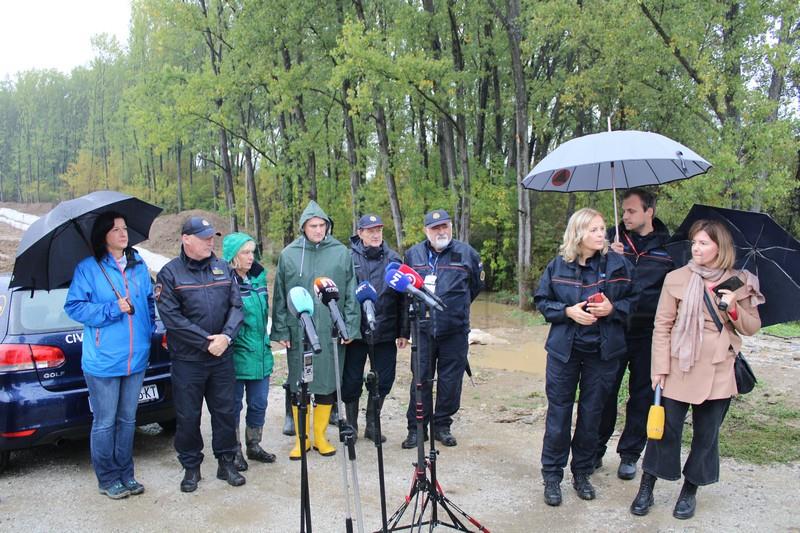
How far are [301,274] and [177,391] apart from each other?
136 centimetres

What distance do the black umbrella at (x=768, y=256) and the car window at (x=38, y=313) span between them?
483 cm

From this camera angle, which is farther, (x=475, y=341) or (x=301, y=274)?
(x=475, y=341)

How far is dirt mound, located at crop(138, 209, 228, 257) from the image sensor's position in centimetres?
3397

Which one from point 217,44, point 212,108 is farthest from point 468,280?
point 217,44

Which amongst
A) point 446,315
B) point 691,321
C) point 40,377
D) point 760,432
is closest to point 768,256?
point 691,321

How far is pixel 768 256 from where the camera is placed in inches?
149

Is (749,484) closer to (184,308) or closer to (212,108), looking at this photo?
(184,308)

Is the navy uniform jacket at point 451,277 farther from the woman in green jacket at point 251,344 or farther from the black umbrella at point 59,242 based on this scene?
the black umbrella at point 59,242

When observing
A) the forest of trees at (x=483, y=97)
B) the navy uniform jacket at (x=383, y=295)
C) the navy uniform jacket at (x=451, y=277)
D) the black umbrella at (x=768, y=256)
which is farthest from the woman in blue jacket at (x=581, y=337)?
the forest of trees at (x=483, y=97)

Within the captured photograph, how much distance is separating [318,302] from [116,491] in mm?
2050

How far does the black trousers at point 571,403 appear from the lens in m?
4.10

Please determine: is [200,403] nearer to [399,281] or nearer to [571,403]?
[399,281]

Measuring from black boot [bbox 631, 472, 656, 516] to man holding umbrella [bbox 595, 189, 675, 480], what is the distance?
0.53 meters

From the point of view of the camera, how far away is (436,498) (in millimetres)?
3475
